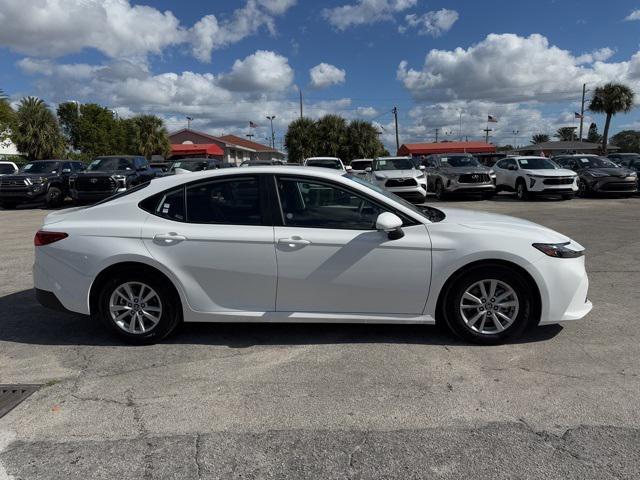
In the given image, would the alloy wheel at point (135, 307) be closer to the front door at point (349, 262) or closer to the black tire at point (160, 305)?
the black tire at point (160, 305)

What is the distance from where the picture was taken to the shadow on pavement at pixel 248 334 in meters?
4.52

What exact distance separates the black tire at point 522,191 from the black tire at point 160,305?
16892 millimetres

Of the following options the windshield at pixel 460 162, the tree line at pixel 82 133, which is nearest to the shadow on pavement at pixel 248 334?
the windshield at pixel 460 162

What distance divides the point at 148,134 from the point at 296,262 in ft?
156

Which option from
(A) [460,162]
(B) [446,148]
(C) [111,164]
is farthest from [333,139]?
(B) [446,148]

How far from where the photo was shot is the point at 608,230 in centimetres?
1091

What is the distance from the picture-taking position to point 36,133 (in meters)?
42.7

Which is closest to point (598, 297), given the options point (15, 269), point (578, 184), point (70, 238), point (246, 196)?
point (246, 196)

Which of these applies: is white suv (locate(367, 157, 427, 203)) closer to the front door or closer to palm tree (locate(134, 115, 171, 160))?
the front door

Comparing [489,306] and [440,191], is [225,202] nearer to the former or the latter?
[489,306]

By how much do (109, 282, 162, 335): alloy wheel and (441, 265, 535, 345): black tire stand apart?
2.46 meters

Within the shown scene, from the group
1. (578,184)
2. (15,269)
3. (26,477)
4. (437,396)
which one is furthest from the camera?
(578,184)

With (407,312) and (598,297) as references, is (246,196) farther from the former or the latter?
(598,297)

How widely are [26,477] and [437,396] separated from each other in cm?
249
